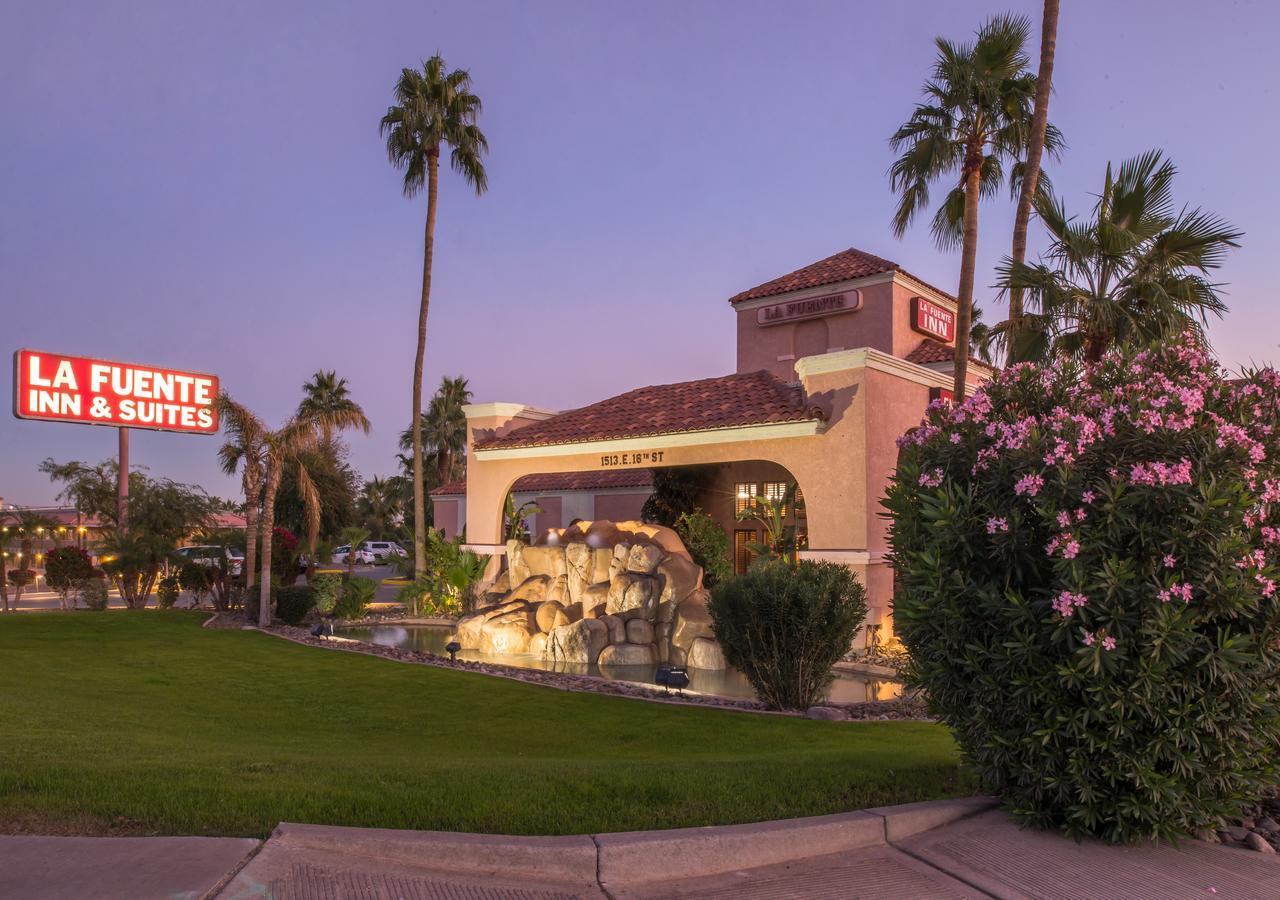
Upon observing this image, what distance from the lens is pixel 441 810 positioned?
207 inches

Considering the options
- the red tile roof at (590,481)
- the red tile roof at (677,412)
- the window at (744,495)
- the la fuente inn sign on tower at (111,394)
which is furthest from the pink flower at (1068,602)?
the red tile roof at (590,481)

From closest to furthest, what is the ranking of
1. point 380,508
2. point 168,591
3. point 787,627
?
point 787,627 → point 168,591 → point 380,508

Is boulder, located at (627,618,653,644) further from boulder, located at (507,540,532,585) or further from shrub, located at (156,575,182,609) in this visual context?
shrub, located at (156,575,182,609)

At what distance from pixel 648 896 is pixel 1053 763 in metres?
2.53

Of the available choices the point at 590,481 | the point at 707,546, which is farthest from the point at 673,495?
the point at 590,481

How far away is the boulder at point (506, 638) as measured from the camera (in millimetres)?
18812

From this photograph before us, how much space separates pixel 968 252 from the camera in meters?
18.3

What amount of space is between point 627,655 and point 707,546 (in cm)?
868

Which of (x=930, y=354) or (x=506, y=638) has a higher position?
(x=930, y=354)

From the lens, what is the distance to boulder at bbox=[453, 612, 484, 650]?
1938cm

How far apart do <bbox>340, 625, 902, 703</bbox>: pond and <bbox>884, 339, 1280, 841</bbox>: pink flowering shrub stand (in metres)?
8.40

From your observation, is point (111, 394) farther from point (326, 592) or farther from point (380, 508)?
point (380, 508)

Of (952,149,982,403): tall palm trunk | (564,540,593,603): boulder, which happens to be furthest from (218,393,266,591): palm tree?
(952,149,982,403): tall palm trunk

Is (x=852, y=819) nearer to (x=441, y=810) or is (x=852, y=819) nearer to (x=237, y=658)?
(x=441, y=810)
